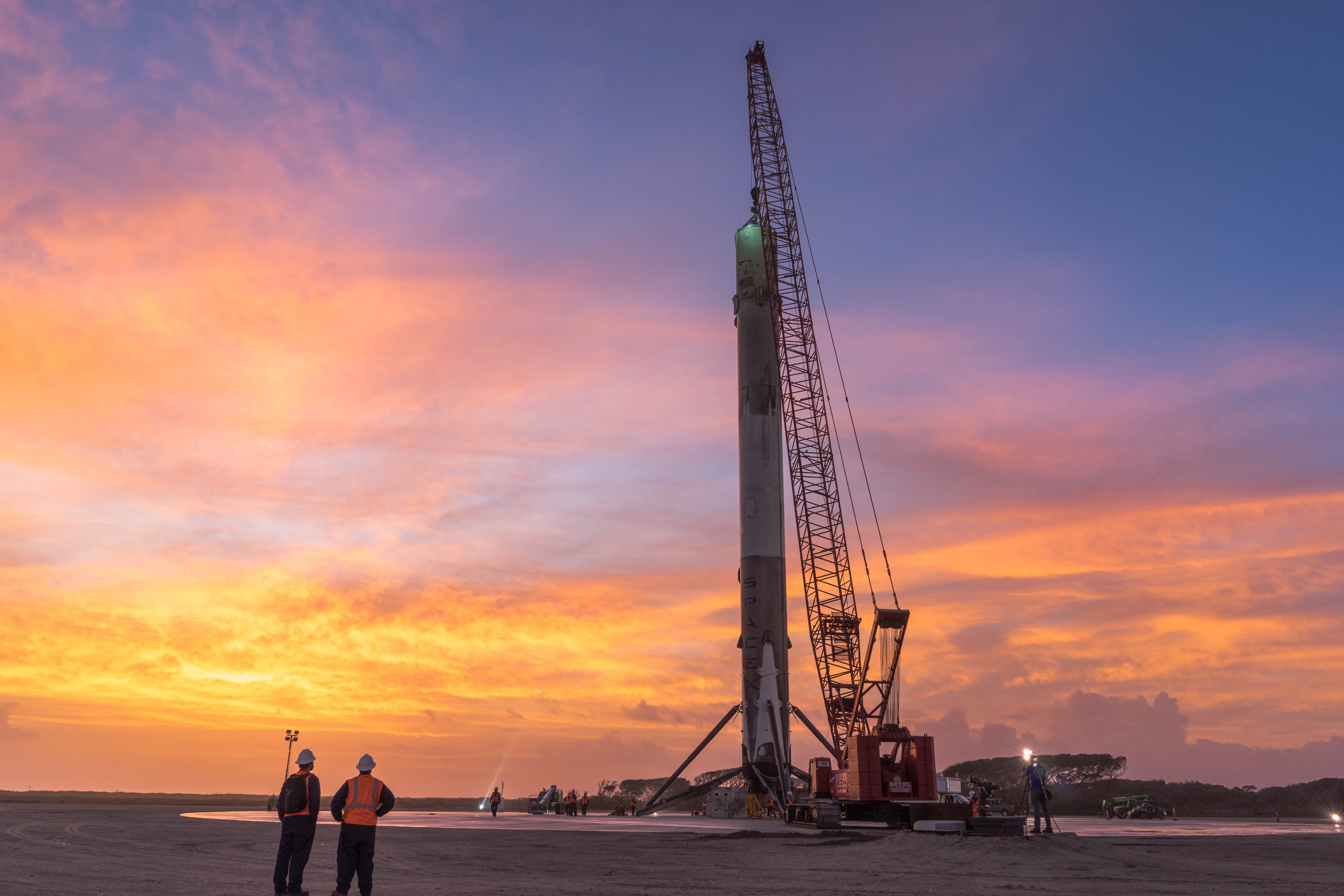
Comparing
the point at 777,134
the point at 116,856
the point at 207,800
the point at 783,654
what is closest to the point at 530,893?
the point at 116,856

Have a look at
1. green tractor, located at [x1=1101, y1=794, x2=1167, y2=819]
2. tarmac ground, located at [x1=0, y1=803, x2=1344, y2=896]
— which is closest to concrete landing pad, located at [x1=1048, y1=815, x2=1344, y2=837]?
green tractor, located at [x1=1101, y1=794, x2=1167, y2=819]

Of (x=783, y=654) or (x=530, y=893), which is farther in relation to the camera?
(x=783, y=654)

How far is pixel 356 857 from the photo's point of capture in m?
13.8

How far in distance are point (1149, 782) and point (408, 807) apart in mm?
82144

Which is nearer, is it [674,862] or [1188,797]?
[674,862]

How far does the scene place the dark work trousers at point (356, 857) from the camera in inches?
540

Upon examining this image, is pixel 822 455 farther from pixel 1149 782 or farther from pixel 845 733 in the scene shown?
pixel 1149 782

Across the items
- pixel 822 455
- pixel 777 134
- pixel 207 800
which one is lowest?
pixel 207 800

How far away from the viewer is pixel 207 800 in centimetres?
11969

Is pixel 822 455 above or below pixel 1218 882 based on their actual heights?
above

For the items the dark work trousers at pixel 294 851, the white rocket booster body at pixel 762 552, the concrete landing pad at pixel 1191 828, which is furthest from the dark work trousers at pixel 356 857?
the white rocket booster body at pixel 762 552

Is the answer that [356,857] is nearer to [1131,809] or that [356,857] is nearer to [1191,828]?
[1191,828]

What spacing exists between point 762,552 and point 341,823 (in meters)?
45.3

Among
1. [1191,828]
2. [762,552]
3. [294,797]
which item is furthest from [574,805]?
[294,797]
